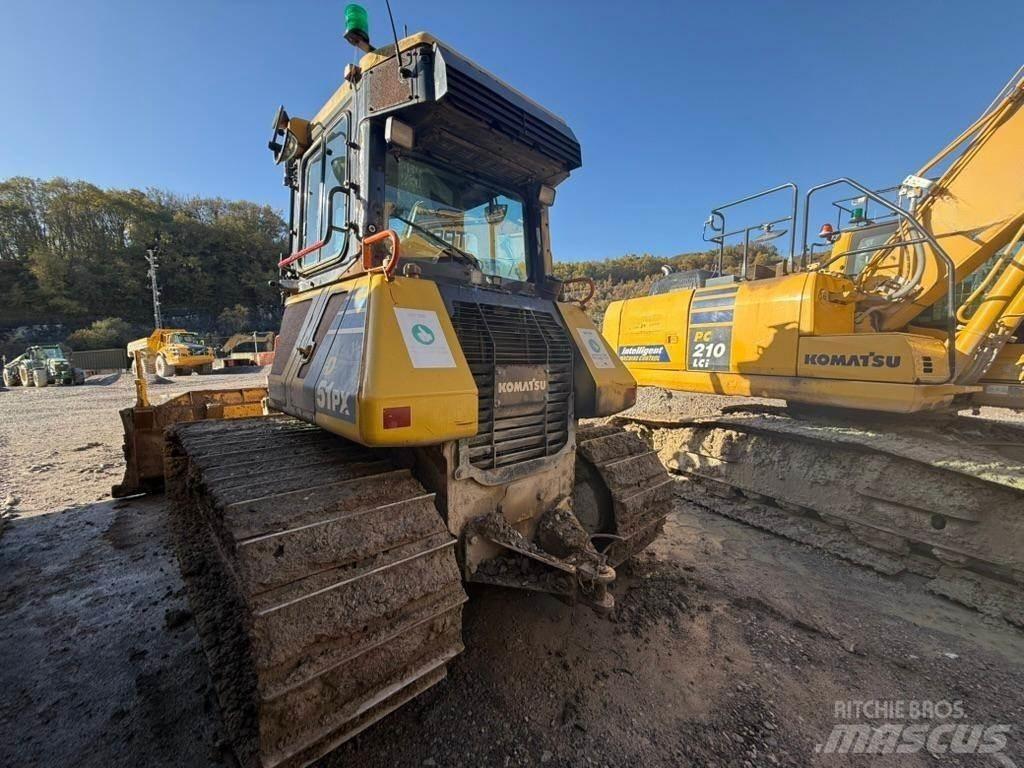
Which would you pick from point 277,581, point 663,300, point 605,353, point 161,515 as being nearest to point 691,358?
point 663,300

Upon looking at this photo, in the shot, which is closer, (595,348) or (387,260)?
(387,260)

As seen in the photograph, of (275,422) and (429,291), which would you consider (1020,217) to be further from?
(275,422)

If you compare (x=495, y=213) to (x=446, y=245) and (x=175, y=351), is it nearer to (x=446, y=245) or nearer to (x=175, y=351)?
(x=446, y=245)

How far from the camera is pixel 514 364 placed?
244 centimetres

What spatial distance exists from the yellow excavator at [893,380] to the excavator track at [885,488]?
13 mm

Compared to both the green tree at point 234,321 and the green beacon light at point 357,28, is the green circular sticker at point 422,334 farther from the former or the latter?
the green tree at point 234,321

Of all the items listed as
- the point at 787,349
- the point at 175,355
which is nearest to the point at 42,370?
the point at 175,355

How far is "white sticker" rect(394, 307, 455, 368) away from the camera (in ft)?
6.29

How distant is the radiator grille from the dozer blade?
368 centimetres

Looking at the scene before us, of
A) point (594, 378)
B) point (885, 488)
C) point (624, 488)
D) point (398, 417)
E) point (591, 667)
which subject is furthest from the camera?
point (885, 488)

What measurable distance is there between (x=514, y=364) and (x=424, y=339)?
24.0 inches

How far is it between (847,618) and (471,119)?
12.8ft

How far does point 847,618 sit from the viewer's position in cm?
300
